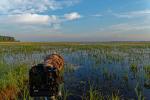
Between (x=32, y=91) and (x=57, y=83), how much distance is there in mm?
869

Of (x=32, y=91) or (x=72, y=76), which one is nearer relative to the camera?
(x=32, y=91)

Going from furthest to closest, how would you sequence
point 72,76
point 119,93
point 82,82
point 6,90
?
point 72,76
point 82,82
point 119,93
point 6,90

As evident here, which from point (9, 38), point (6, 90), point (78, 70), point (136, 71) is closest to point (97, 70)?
point (78, 70)

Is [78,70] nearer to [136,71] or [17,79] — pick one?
[136,71]

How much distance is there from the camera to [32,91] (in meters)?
8.56

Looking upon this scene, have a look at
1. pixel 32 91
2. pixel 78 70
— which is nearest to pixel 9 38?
pixel 78 70

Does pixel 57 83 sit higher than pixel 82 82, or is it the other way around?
pixel 57 83

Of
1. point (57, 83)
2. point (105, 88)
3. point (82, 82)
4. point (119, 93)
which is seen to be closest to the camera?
point (57, 83)

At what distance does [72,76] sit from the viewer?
15.8 m

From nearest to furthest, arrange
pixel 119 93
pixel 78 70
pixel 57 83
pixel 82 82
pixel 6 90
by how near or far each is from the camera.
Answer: pixel 57 83, pixel 6 90, pixel 119 93, pixel 82 82, pixel 78 70

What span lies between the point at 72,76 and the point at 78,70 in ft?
7.66

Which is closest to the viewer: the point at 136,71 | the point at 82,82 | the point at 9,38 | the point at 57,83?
the point at 57,83

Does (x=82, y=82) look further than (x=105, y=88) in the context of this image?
Yes

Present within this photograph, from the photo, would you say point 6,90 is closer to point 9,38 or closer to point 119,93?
point 119,93
